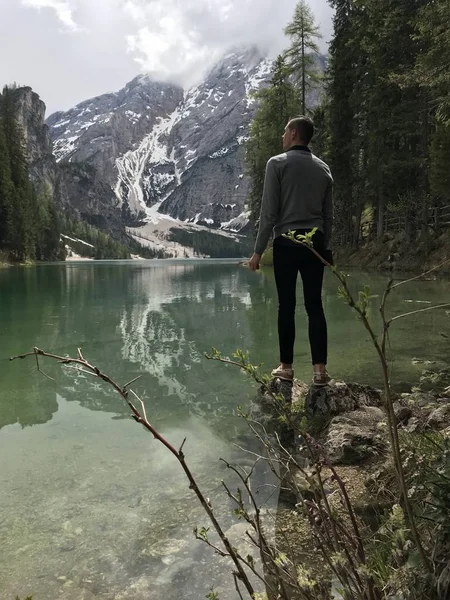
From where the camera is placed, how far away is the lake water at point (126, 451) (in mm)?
1820

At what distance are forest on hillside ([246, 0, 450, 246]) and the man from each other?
24.5 feet

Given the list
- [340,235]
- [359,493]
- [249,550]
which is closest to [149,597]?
[249,550]

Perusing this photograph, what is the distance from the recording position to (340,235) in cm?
3234

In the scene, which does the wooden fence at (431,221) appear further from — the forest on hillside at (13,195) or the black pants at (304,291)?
the forest on hillside at (13,195)

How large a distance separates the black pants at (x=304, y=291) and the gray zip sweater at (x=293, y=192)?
0.16 m

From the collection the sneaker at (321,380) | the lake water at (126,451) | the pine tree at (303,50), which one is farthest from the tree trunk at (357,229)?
the sneaker at (321,380)

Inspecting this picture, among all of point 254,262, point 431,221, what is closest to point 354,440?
point 254,262

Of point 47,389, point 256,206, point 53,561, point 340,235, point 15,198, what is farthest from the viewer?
point 15,198

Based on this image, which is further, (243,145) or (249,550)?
(243,145)

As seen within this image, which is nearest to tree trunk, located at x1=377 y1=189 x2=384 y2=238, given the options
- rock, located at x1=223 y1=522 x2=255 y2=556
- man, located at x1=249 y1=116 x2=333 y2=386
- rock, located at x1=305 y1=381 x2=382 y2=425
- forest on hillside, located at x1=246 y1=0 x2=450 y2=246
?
forest on hillside, located at x1=246 y1=0 x2=450 y2=246

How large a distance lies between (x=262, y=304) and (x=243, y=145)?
35.1 meters

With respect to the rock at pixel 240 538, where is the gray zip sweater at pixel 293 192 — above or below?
above

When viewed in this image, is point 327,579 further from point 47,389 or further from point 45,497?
point 47,389

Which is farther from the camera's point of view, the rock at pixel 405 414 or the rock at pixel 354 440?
the rock at pixel 405 414
